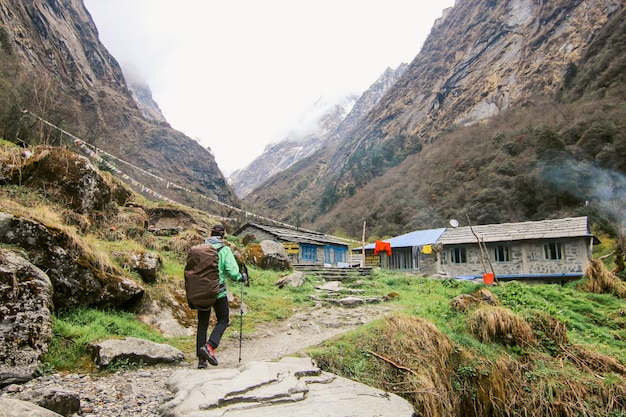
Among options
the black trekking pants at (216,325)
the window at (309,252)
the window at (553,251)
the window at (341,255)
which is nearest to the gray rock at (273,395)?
the black trekking pants at (216,325)

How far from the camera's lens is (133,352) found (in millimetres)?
4770

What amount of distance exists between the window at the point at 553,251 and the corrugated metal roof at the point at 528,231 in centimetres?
78

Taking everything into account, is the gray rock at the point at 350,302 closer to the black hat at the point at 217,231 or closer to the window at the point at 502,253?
the black hat at the point at 217,231

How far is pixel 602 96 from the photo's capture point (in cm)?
4291

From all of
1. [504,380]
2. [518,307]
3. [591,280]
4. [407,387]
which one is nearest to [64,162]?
[407,387]

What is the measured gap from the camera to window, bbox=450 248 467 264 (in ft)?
80.0

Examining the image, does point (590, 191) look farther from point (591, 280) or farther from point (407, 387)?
point (407, 387)

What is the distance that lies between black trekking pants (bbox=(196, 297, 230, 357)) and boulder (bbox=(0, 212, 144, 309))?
2.14m

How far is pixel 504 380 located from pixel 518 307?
3.80m

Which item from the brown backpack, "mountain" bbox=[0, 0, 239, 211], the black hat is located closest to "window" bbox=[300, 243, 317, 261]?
"mountain" bbox=[0, 0, 239, 211]

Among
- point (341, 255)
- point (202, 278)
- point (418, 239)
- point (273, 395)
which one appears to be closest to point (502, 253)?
point (418, 239)

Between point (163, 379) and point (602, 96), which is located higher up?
point (602, 96)

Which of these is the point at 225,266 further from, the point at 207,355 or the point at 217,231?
the point at 207,355

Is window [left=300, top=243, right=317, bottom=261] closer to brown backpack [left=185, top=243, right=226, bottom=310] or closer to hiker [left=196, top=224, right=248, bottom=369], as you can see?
hiker [left=196, top=224, right=248, bottom=369]
